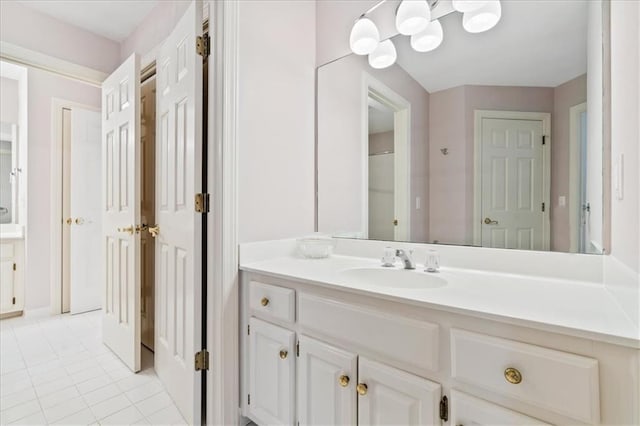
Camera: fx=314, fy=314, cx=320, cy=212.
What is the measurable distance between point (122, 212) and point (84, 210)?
1424 millimetres

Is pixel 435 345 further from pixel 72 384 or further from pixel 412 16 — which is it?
pixel 72 384

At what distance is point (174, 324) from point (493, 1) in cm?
213

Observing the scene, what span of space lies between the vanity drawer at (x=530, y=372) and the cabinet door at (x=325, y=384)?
1.21 ft

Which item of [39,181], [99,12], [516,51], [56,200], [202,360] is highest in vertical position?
[99,12]

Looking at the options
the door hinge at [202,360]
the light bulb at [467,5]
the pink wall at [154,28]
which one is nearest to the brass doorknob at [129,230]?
the door hinge at [202,360]

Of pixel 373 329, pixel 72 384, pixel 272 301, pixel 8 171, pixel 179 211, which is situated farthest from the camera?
pixel 8 171

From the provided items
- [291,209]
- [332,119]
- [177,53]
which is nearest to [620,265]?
[291,209]

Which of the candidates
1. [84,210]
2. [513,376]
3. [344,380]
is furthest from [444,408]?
[84,210]

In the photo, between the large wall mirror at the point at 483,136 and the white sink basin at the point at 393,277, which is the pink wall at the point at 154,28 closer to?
the large wall mirror at the point at 483,136

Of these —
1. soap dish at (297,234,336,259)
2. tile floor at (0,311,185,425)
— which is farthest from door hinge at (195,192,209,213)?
tile floor at (0,311,185,425)

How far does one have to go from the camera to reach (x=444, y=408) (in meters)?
0.85

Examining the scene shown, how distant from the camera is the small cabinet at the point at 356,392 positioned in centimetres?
90

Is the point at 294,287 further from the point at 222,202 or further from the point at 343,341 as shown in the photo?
the point at 222,202

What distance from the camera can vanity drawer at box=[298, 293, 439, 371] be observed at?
2.88ft
